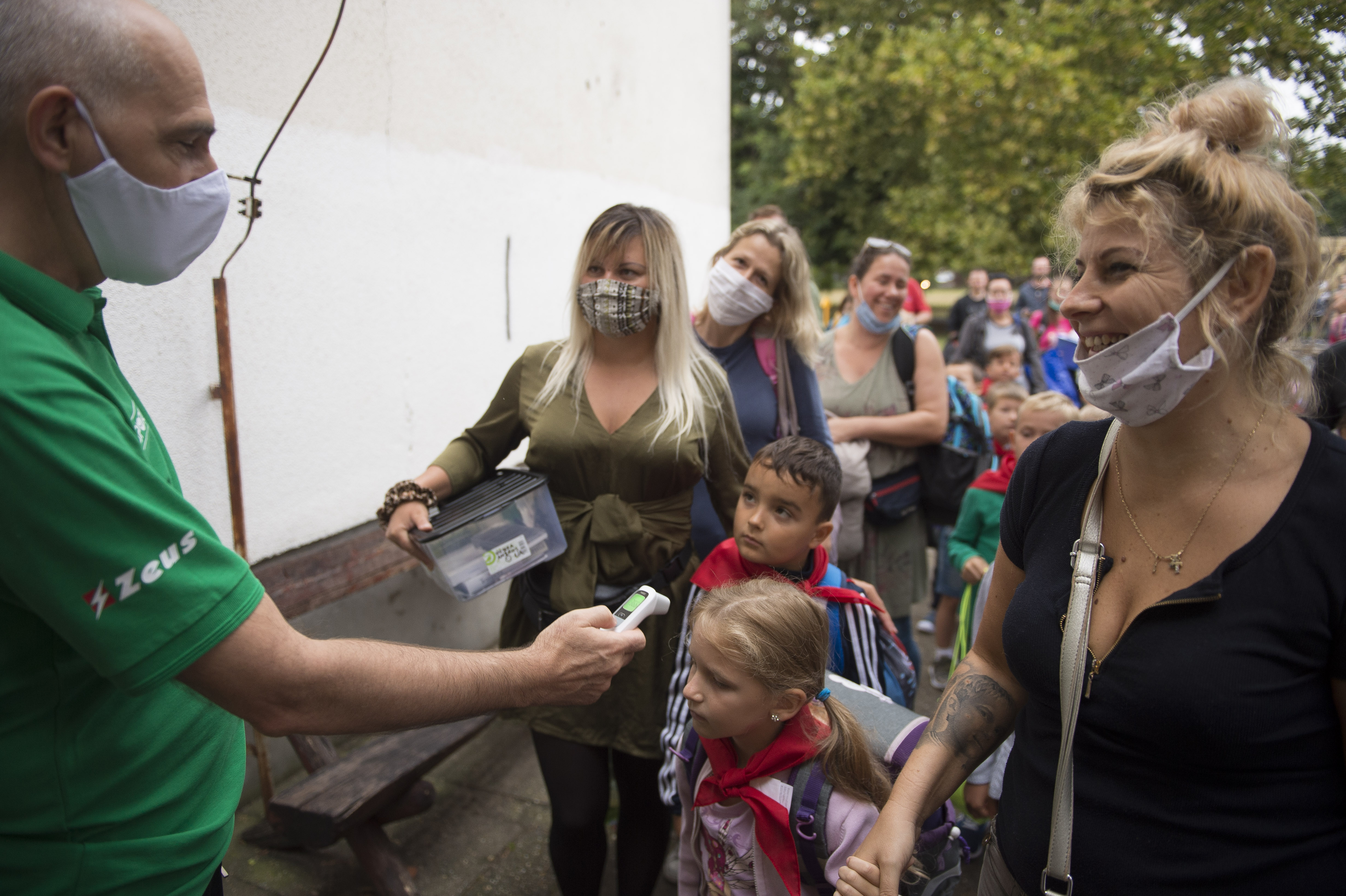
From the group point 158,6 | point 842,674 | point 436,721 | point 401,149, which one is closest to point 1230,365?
point 842,674

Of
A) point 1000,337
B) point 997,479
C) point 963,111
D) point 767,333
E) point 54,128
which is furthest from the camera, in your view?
point 963,111

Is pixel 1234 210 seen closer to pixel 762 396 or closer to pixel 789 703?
pixel 789 703

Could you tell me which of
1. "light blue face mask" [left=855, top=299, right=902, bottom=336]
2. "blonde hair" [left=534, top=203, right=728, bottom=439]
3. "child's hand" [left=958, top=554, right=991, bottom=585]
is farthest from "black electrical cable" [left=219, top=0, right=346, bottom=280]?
"child's hand" [left=958, top=554, right=991, bottom=585]

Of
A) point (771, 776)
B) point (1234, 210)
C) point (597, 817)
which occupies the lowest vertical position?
point (597, 817)

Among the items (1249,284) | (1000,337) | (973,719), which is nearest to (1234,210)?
(1249,284)

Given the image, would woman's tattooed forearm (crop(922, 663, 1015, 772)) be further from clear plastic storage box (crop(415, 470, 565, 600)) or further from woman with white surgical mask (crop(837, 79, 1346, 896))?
clear plastic storage box (crop(415, 470, 565, 600))

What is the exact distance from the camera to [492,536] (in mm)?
2297

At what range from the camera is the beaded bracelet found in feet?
7.63

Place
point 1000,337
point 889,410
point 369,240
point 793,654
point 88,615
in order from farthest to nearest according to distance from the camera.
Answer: point 1000,337 → point 369,240 → point 889,410 → point 793,654 → point 88,615

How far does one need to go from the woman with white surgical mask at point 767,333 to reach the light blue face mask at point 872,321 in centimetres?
63

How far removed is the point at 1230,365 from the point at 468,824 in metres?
3.16

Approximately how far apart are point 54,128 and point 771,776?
1707 millimetres

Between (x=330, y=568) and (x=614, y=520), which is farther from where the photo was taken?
(x=330, y=568)

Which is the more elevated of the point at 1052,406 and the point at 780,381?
the point at 780,381
